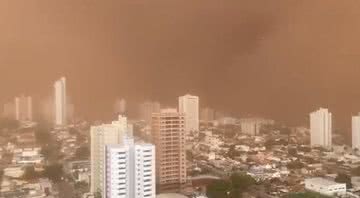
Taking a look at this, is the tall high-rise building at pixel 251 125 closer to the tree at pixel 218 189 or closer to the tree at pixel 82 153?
the tree at pixel 218 189

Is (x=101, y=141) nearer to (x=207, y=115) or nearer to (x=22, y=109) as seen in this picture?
(x=22, y=109)

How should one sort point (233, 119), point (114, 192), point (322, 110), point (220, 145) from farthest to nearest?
point (322, 110) → point (233, 119) → point (220, 145) → point (114, 192)

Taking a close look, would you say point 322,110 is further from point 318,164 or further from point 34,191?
point 34,191

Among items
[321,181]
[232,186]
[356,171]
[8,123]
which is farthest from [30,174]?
[356,171]

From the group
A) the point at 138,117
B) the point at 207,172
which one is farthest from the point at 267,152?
the point at 138,117

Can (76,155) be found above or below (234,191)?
above

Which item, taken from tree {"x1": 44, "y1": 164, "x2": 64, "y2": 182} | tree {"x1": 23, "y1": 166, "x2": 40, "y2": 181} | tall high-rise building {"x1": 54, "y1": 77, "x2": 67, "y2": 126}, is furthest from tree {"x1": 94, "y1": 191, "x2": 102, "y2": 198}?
tall high-rise building {"x1": 54, "y1": 77, "x2": 67, "y2": 126}

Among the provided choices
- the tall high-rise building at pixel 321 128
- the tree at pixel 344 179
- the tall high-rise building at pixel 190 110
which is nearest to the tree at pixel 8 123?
the tall high-rise building at pixel 190 110
